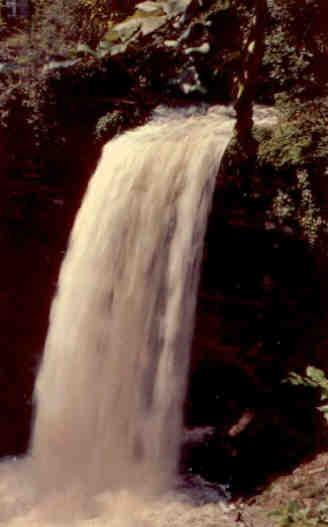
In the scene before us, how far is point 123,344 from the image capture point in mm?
7762

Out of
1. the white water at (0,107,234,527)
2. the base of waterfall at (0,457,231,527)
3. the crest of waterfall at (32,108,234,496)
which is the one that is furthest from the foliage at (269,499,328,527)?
the crest of waterfall at (32,108,234,496)

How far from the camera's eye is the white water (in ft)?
24.0

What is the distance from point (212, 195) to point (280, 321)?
1.95 meters

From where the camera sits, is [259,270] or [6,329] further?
[6,329]

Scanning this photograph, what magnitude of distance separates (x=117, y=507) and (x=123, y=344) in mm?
Answer: 2117


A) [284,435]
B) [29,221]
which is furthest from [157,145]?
[284,435]

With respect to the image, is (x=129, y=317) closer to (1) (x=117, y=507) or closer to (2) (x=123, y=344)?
(2) (x=123, y=344)

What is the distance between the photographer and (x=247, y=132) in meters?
7.39

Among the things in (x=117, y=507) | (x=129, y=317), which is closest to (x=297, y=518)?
(x=117, y=507)

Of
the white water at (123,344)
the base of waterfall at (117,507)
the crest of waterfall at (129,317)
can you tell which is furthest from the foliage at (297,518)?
the crest of waterfall at (129,317)

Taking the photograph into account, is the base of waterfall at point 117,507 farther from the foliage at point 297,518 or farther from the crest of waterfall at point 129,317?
the foliage at point 297,518

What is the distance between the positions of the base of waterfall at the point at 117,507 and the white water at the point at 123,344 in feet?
0.08

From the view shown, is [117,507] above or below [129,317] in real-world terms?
below

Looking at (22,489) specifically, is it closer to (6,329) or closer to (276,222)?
(6,329)
